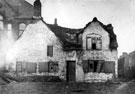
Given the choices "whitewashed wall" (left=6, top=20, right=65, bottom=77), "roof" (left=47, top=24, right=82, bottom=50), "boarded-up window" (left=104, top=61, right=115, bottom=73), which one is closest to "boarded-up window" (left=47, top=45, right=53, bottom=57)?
"whitewashed wall" (left=6, top=20, right=65, bottom=77)

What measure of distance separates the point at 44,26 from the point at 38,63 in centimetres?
493

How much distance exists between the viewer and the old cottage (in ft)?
127

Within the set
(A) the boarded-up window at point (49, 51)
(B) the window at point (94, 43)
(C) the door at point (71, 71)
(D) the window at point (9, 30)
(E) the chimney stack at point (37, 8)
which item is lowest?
(C) the door at point (71, 71)

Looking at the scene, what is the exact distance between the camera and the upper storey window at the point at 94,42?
40.0 metres

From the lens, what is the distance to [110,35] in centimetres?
4041

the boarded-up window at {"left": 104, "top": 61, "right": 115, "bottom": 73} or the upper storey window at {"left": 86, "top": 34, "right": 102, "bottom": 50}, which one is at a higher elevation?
the upper storey window at {"left": 86, "top": 34, "right": 102, "bottom": 50}

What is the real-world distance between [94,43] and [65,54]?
4.26 metres

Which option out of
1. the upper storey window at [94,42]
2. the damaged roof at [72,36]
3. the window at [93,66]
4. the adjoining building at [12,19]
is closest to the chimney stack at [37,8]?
the damaged roof at [72,36]

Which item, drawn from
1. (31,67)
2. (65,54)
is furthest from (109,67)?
(31,67)

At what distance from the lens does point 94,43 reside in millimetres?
40062

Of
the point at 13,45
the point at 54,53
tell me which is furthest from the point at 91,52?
the point at 13,45

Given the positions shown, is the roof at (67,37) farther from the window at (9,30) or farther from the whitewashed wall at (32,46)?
the window at (9,30)

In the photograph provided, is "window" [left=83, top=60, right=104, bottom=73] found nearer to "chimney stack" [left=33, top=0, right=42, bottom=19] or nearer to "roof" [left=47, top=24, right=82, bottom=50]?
"roof" [left=47, top=24, right=82, bottom=50]

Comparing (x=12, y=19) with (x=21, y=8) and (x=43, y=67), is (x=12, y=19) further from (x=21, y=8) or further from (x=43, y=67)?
(x=43, y=67)
